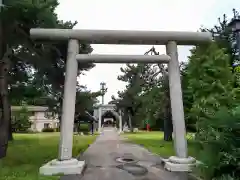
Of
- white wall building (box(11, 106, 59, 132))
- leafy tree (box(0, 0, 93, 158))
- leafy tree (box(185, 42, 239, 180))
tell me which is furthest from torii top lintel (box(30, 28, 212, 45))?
white wall building (box(11, 106, 59, 132))

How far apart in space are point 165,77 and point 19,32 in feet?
38.2

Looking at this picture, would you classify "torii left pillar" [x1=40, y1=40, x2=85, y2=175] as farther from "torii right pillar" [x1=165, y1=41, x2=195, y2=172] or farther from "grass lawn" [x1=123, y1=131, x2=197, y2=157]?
"grass lawn" [x1=123, y1=131, x2=197, y2=157]

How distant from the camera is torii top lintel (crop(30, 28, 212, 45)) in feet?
28.3

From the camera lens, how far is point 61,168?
7.63m

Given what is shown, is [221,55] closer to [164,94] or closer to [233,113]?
[233,113]

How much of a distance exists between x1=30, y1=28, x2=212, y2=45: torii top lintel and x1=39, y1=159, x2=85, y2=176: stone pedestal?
466 centimetres

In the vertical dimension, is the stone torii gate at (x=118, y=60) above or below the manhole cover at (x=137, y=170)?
above

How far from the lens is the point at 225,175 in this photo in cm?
427

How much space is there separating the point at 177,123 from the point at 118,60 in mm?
3406

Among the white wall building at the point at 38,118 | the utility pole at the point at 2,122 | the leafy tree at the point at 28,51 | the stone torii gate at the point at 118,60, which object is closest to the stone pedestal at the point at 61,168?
the stone torii gate at the point at 118,60

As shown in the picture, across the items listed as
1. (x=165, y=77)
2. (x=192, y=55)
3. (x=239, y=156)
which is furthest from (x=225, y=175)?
(x=165, y=77)

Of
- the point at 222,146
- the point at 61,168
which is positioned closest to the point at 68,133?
the point at 61,168

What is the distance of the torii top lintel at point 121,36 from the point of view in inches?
340

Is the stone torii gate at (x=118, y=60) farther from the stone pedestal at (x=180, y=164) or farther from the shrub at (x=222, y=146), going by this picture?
the shrub at (x=222, y=146)
